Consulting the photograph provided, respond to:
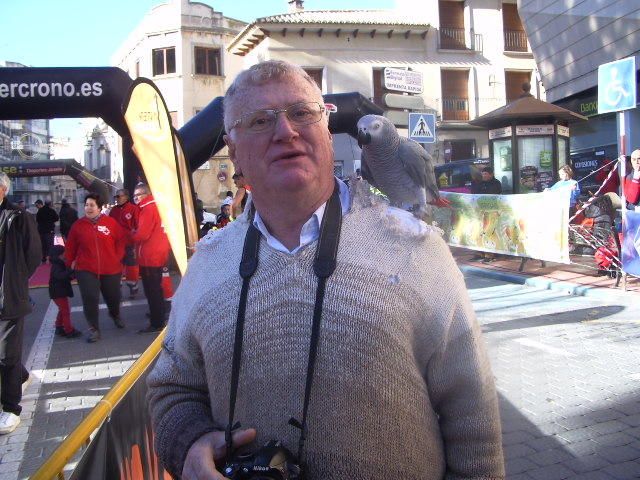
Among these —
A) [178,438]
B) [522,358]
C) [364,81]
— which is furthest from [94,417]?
[364,81]

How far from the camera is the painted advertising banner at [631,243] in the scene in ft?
27.5

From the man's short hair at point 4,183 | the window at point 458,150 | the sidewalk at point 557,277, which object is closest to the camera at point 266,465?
the man's short hair at point 4,183

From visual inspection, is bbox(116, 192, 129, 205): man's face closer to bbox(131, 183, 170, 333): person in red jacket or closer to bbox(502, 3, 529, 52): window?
bbox(131, 183, 170, 333): person in red jacket

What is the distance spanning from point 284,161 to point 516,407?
376 cm

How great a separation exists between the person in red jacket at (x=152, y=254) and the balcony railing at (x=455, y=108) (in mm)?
25177

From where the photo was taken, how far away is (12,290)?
454 centimetres

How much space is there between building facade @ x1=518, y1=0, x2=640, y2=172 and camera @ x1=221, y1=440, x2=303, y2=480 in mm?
16423

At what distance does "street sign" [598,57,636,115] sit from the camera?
847 cm

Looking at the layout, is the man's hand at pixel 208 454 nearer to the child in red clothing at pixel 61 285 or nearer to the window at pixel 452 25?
the child in red clothing at pixel 61 285

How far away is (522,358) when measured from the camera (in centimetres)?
584

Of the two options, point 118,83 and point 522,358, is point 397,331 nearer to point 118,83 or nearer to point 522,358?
point 522,358

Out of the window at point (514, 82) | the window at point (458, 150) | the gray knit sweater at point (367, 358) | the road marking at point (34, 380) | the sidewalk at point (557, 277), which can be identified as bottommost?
the road marking at point (34, 380)

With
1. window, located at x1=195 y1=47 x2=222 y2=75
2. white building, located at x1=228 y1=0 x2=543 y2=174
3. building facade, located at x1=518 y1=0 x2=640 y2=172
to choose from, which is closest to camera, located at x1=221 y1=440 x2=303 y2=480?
building facade, located at x1=518 y1=0 x2=640 y2=172

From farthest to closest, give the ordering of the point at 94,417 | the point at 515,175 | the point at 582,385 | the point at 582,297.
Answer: the point at 515,175, the point at 582,297, the point at 582,385, the point at 94,417
